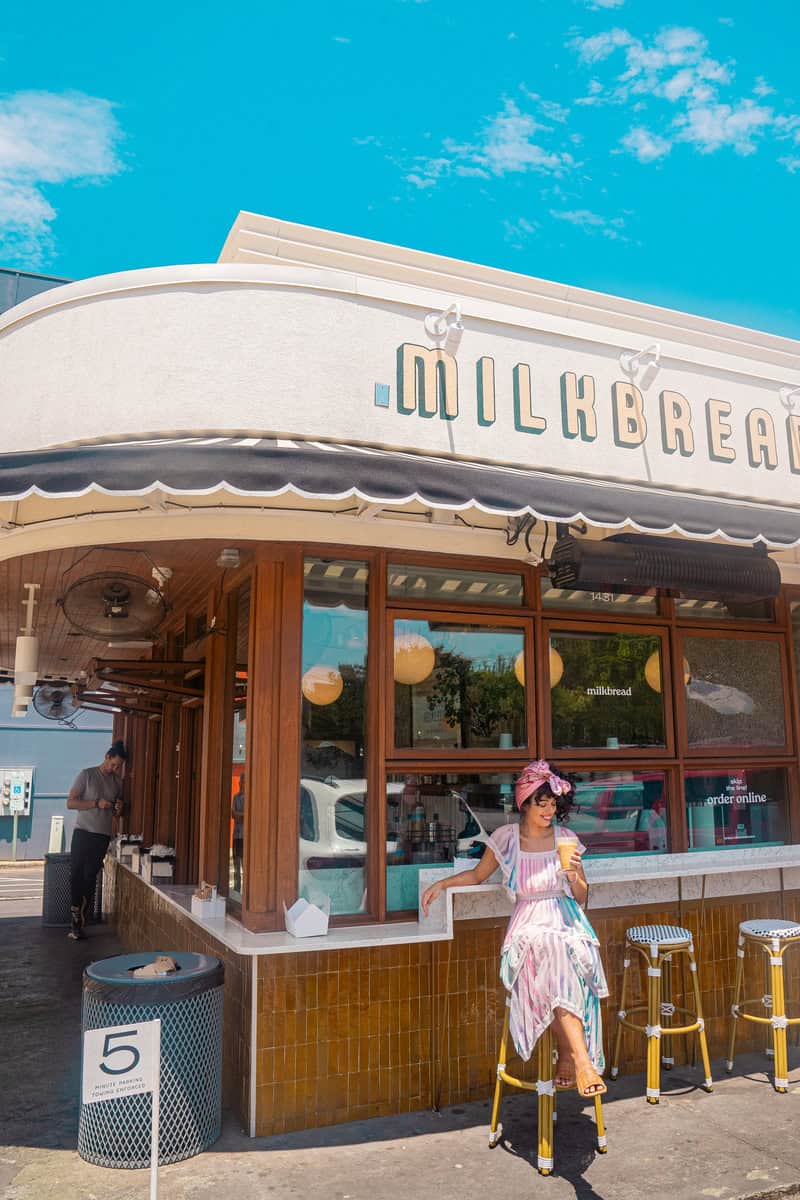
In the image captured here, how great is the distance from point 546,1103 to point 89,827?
7.16m

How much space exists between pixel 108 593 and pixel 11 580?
1531mm

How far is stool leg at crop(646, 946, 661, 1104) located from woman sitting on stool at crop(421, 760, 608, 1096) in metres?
0.56

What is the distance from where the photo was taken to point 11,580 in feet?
24.0

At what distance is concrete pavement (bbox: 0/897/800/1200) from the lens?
3.88 m

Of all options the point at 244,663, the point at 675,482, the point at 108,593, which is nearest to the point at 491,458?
the point at 675,482

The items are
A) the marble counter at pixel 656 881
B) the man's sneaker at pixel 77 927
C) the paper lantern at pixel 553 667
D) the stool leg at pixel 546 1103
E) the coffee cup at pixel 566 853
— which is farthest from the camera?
the man's sneaker at pixel 77 927

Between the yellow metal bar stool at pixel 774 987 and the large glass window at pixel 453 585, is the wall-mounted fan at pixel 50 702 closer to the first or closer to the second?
the large glass window at pixel 453 585

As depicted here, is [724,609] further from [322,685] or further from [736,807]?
[322,685]

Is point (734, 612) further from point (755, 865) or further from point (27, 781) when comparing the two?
point (27, 781)

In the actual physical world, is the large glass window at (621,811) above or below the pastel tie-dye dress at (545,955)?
above

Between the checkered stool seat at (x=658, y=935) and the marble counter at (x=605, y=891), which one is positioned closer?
the marble counter at (x=605, y=891)

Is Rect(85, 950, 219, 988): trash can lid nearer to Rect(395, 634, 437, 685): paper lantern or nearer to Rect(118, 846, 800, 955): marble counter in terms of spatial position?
Rect(118, 846, 800, 955): marble counter

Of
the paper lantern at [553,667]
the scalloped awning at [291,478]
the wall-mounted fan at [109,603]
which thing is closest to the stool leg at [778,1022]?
the paper lantern at [553,667]

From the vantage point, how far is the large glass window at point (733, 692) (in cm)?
627
